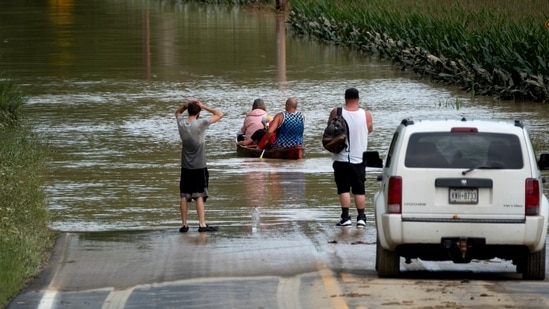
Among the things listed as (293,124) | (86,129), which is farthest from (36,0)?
(293,124)

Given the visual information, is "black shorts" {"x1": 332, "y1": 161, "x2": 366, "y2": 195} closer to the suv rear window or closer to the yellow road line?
the yellow road line

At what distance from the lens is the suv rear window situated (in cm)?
1234

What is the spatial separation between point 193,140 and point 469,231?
15.6 ft

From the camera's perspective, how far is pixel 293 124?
79.1ft

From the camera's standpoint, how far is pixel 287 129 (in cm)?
2409

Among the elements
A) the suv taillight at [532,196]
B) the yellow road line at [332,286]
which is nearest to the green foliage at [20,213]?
the yellow road line at [332,286]

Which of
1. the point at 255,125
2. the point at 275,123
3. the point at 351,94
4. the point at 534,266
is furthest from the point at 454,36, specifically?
the point at 534,266

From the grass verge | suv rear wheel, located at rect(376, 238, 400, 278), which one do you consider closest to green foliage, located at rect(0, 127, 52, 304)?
the grass verge

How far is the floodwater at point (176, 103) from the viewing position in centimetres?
1931

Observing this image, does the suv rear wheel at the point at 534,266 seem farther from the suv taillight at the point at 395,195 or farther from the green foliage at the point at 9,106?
the green foliage at the point at 9,106

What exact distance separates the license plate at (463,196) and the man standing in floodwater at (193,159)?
14.7 feet

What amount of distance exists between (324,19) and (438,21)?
1168 cm

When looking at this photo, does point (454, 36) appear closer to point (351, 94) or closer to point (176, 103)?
point (176, 103)

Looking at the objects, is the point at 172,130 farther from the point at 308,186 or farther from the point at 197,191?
the point at 197,191
